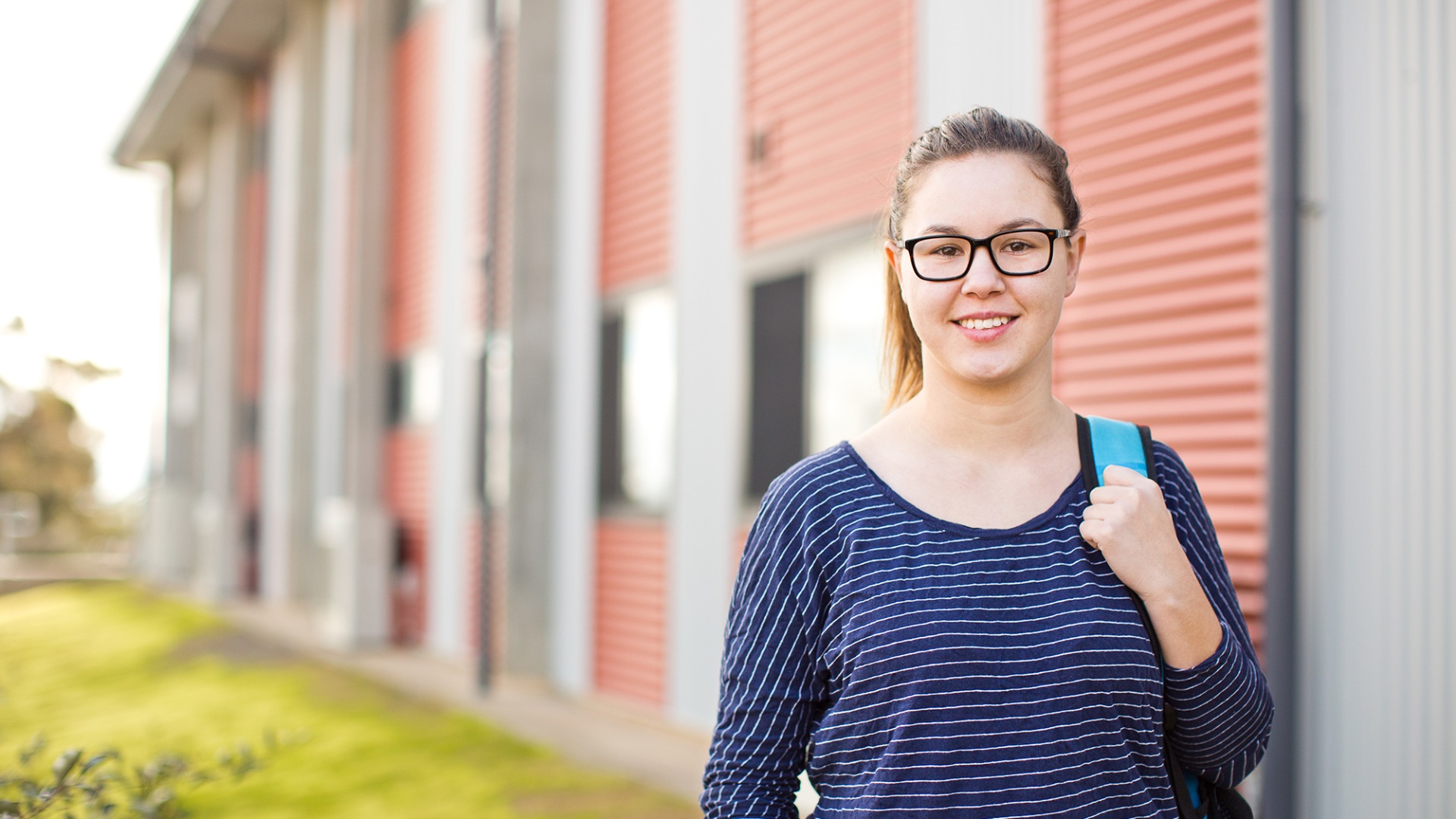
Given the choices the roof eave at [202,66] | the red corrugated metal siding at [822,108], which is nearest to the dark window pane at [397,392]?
the roof eave at [202,66]

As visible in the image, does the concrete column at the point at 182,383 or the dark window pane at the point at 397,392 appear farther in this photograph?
the concrete column at the point at 182,383

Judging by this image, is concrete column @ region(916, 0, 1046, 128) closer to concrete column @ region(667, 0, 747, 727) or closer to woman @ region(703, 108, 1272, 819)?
concrete column @ region(667, 0, 747, 727)

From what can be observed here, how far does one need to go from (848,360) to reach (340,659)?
7379mm

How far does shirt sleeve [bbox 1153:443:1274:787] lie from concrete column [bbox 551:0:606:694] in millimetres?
7540

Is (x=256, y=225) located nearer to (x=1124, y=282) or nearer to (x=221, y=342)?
(x=221, y=342)

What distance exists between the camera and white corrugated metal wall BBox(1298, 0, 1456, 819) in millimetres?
3459

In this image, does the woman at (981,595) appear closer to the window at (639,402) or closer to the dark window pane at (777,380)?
the dark window pane at (777,380)

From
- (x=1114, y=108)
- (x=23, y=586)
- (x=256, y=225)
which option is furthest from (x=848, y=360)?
(x=23, y=586)

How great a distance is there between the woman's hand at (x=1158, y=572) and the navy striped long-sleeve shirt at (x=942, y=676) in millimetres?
26

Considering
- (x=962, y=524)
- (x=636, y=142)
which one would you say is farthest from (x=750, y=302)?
(x=962, y=524)

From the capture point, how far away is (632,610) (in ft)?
28.0

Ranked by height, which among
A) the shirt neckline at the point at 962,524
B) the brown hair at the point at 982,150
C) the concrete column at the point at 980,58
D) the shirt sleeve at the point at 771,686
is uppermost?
the concrete column at the point at 980,58

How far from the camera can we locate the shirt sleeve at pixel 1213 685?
167 centimetres

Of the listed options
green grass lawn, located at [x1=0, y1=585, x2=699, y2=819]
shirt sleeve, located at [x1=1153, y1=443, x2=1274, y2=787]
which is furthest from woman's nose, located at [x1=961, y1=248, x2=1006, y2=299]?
green grass lawn, located at [x1=0, y1=585, x2=699, y2=819]
